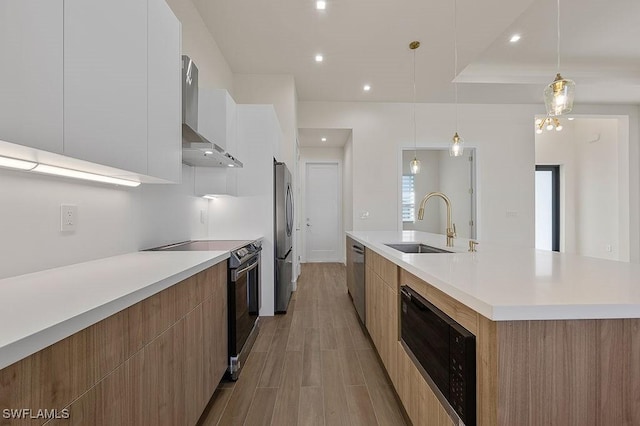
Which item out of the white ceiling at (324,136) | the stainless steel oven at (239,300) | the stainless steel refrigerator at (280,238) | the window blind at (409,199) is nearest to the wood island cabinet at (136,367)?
the stainless steel oven at (239,300)

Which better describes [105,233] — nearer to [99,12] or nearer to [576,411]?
[99,12]

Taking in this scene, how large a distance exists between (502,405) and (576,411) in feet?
0.67

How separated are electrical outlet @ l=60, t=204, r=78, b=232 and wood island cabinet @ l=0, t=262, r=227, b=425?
569mm

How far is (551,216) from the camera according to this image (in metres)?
6.54

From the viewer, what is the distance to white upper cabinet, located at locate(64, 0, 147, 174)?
953 mm

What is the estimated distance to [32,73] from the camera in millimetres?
814

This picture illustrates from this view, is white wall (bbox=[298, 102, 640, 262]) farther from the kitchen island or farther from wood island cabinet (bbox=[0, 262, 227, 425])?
the kitchen island

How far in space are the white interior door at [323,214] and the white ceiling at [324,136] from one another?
0.51m

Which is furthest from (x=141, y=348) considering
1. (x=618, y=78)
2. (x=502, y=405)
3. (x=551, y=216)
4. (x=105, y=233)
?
(x=551, y=216)

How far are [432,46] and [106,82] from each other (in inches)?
144

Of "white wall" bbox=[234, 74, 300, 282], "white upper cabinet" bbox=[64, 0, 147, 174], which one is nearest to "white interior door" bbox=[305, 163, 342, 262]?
"white wall" bbox=[234, 74, 300, 282]

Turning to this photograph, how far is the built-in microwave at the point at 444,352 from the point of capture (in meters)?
0.87

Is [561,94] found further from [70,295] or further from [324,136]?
[324,136]

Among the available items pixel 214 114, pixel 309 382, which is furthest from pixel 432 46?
pixel 309 382
